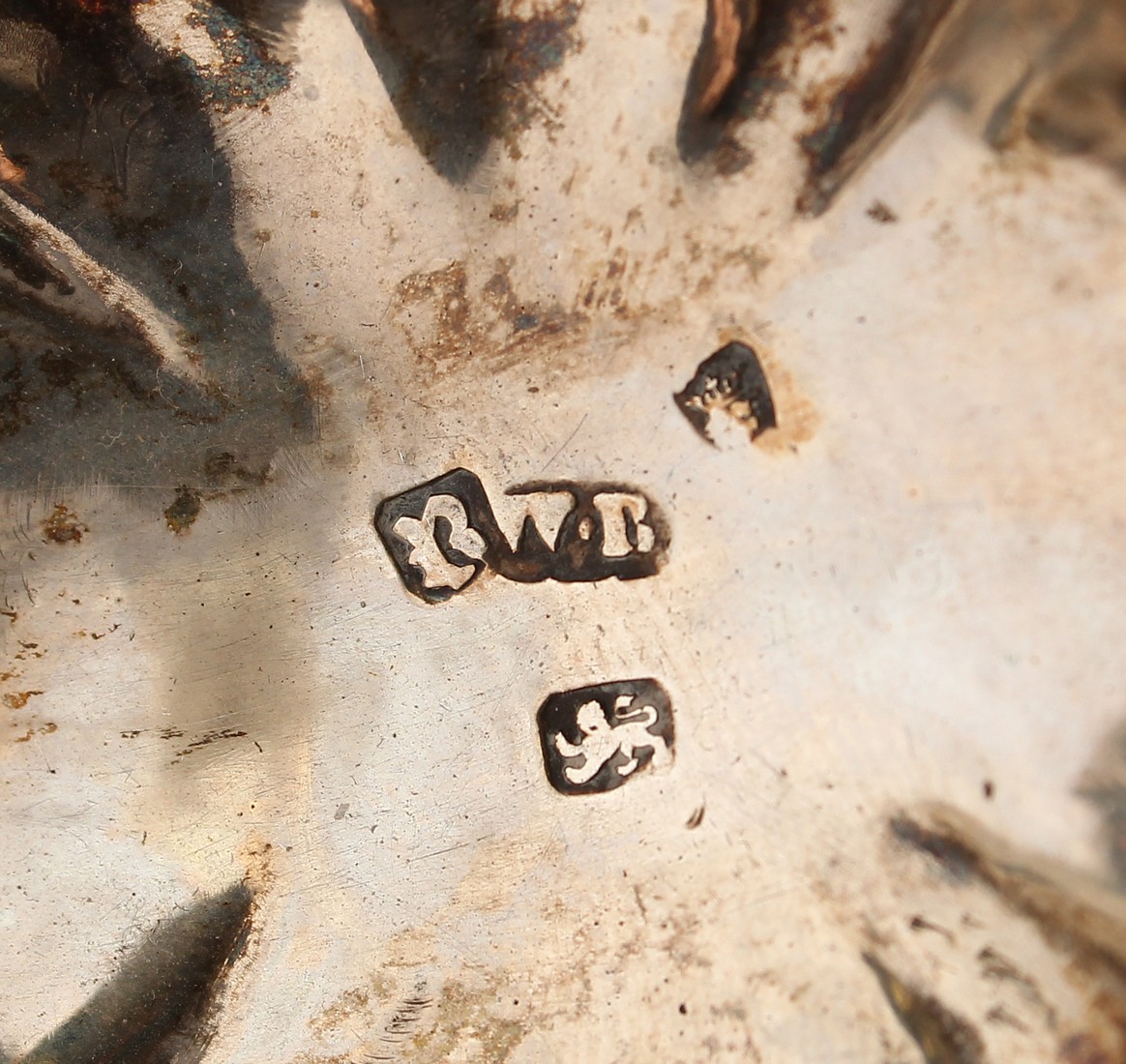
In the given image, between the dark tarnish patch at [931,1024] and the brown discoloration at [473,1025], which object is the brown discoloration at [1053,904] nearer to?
the dark tarnish patch at [931,1024]

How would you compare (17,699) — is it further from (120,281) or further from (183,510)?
(120,281)

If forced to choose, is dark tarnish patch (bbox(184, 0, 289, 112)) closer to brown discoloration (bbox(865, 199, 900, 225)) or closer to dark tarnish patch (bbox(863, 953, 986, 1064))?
brown discoloration (bbox(865, 199, 900, 225))

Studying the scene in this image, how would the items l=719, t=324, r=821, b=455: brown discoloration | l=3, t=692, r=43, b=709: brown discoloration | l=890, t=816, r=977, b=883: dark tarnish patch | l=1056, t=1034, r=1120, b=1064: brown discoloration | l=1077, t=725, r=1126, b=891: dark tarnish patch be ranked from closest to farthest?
1. l=1056, t=1034, r=1120, b=1064: brown discoloration
2. l=1077, t=725, r=1126, b=891: dark tarnish patch
3. l=890, t=816, r=977, b=883: dark tarnish patch
4. l=719, t=324, r=821, b=455: brown discoloration
5. l=3, t=692, r=43, b=709: brown discoloration

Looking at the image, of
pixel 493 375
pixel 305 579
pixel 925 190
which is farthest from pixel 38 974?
pixel 925 190

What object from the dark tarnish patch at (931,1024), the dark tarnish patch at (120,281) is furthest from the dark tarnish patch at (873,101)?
the dark tarnish patch at (931,1024)

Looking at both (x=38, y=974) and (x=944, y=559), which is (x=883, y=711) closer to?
(x=944, y=559)

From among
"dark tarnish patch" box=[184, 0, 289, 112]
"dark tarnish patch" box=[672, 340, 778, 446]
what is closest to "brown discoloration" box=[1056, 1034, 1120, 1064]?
"dark tarnish patch" box=[672, 340, 778, 446]

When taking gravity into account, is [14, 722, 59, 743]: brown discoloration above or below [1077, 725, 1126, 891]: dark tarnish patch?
above
